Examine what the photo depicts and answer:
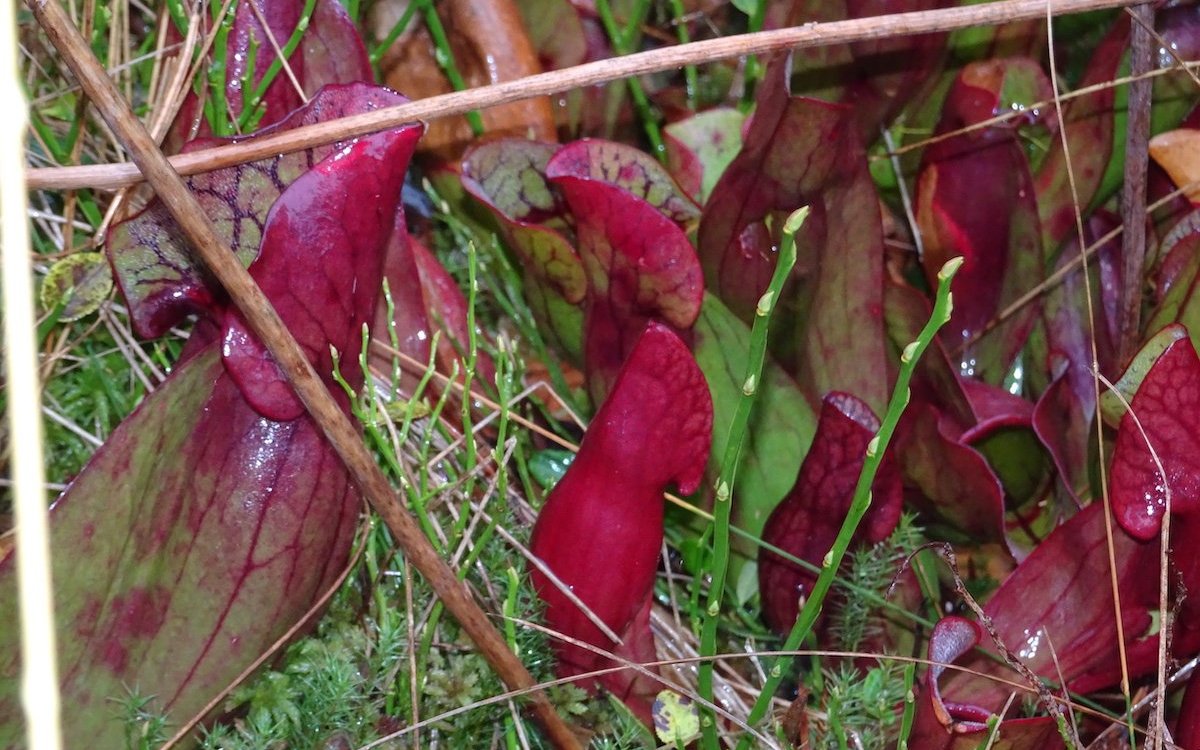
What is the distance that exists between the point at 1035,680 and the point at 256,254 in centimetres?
73

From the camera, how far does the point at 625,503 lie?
34.2 inches

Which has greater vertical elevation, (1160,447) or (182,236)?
(182,236)

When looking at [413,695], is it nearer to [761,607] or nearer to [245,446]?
[245,446]

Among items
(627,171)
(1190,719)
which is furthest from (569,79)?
(1190,719)

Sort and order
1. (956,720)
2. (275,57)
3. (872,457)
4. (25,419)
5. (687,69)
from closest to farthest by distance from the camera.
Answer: (25,419), (872,457), (956,720), (275,57), (687,69)

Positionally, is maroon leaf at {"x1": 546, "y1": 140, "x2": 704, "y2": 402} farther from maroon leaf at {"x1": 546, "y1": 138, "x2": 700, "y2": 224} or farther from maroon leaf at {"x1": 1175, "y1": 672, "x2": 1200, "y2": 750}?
maroon leaf at {"x1": 1175, "y1": 672, "x2": 1200, "y2": 750}

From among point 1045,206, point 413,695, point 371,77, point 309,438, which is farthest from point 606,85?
point 413,695

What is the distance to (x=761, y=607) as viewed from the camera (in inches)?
43.0

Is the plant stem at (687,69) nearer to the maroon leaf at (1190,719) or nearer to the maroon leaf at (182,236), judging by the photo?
the maroon leaf at (182,236)

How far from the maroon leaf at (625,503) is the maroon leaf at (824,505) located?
5.7 inches

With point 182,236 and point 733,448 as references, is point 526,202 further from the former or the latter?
point 733,448

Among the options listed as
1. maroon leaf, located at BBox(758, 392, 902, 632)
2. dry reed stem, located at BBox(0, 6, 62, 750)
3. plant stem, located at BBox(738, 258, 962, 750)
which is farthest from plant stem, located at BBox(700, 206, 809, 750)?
dry reed stem, located at BBox(0, 6, 62, 750)

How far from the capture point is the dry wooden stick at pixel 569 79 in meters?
0.88

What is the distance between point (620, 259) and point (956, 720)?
496 mm
